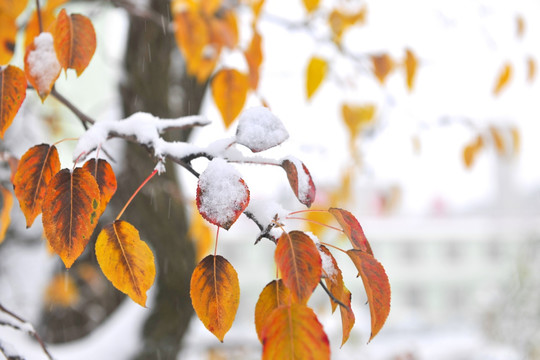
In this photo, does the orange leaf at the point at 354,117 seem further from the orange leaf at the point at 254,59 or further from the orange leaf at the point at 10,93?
the orange leaf at the point at 10,93

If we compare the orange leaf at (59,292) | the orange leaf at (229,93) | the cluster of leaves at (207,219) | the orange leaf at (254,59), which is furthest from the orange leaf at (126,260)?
the orange leaf at (59,292)

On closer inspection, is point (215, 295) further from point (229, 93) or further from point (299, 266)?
point (229, 93)

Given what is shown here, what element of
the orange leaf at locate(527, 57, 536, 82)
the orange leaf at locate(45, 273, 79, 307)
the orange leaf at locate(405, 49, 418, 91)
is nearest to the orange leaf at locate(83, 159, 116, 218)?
the orange leaf at locate(405, 49, 418, 91)

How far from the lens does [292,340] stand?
27cm

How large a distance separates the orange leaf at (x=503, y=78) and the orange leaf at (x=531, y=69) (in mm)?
163

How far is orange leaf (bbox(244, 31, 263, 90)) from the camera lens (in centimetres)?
81

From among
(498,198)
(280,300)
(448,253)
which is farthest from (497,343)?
(498,198)

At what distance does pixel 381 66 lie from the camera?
104 cm

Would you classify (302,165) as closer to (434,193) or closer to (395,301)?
(395,301)

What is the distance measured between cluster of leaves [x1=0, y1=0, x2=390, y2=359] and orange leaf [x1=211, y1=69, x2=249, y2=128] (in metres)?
0.32

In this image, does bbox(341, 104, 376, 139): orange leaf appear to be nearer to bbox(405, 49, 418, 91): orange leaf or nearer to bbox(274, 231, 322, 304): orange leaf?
bbox(405, 49, 418, 91): orange leaf

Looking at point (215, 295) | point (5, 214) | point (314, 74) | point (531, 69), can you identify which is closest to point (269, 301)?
point (215, 295)

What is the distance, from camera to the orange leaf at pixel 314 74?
0.90 meters

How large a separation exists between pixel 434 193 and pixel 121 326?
16.1 metres
